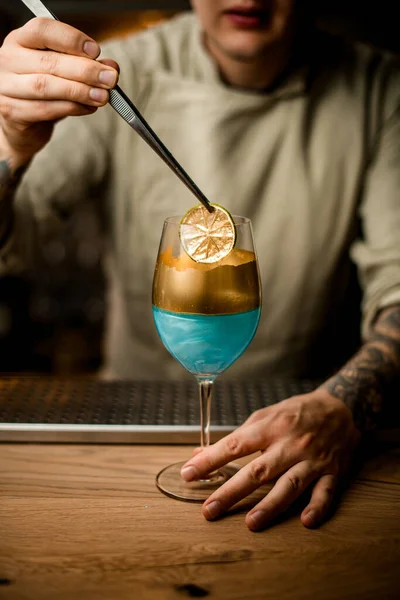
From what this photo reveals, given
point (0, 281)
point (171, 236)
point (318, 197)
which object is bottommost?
point (0, 281)

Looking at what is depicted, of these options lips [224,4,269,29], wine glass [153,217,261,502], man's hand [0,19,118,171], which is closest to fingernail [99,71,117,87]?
man's hand [0,19,118,171]

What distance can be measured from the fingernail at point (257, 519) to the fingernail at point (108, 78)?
0.62m

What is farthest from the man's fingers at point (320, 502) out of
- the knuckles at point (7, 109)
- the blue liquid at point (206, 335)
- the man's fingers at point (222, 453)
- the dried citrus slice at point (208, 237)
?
the knuckles at point (7, 109)

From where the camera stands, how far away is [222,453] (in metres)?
0.89

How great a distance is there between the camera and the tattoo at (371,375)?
1058 millimetres

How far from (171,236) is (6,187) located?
1.60 ft

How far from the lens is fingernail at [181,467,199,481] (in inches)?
35.4

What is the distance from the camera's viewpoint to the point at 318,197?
5.91 ft

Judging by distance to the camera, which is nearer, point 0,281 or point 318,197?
point 318,197

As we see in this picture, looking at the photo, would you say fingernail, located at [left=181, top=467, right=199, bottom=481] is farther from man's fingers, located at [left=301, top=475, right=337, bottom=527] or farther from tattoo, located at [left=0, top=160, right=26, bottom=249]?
tattoo, located at [left=0, top=160, right=26, bottom=249]

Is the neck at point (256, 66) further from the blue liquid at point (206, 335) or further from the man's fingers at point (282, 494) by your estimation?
the man's fingers at point (282, 494)

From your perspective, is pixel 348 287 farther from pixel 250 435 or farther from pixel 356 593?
pixel 356 593

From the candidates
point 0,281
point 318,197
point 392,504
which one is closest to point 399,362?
point 392,504

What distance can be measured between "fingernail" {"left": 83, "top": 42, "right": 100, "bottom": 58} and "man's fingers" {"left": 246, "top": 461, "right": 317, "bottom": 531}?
0.68m
